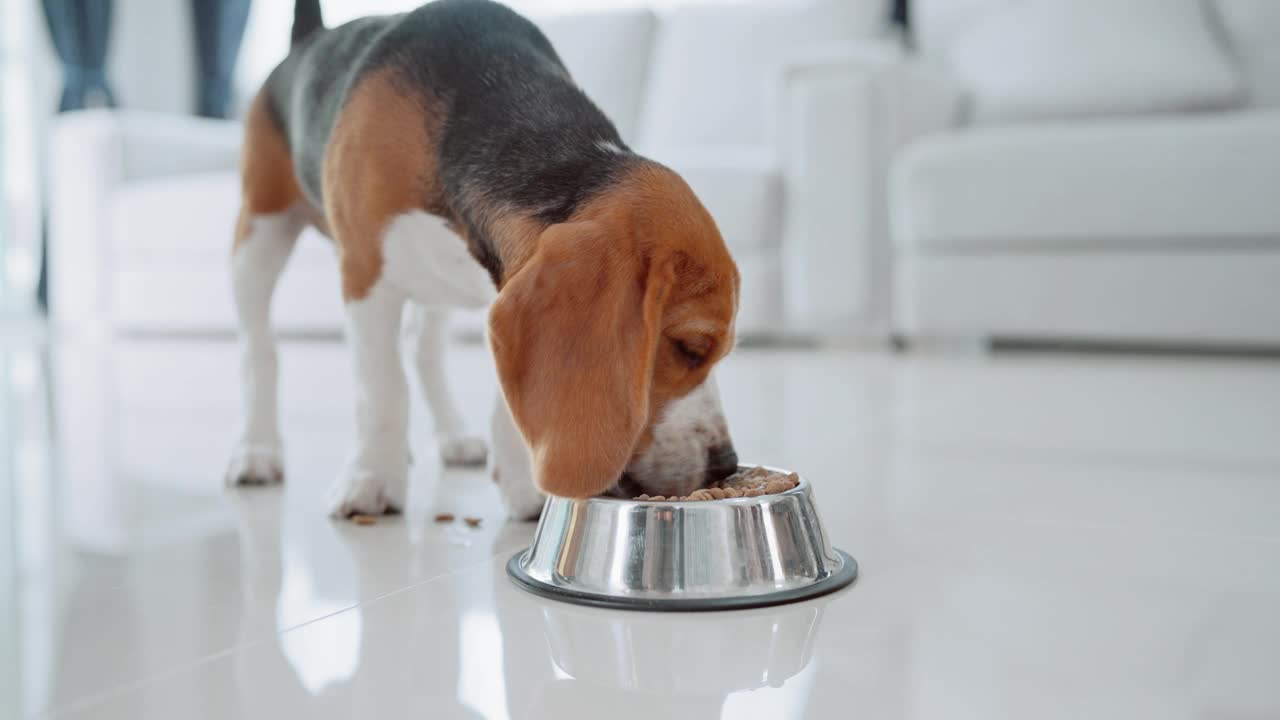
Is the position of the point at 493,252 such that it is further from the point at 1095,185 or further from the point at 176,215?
the point at 176,215

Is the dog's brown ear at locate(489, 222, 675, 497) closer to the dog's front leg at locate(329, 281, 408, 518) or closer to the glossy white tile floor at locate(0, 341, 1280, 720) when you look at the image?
the glossy white tile floor at locate(0, 341, 1280, 720)

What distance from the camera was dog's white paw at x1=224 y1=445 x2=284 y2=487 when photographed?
6.99 feet

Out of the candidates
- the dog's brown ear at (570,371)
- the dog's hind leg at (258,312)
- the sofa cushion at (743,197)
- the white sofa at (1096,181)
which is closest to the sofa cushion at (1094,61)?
the white sofa at (1096,181)

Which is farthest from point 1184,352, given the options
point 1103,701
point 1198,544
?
point 1103,701

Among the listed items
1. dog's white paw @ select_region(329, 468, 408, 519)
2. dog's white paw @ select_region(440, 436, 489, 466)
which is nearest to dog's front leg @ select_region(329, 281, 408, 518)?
dog's white paw @ select_region(329, 468, 408, 519)

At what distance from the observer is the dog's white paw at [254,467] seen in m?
2.13

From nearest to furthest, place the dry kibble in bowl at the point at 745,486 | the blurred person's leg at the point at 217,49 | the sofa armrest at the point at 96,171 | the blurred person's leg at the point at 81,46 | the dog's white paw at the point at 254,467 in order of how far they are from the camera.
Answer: the dry kibble in bowl at the point at 745,486, the dog's white paw at the point at 254,467, the sofa armrest at the point at 96,171, the blurred person's leg at the point at 81,46, the blurred person's leg at the point at 217,49

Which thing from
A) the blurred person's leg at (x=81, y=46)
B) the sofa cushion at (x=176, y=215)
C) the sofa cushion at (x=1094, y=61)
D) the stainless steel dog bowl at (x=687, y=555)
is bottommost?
the stainless steel dog bowl at (x=687, y=555)

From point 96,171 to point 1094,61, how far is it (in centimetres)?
494

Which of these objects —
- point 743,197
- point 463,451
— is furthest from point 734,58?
point 463,451

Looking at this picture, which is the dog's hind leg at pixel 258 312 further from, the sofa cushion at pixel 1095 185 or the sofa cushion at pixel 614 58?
the sofa cushion at pixel 614 58

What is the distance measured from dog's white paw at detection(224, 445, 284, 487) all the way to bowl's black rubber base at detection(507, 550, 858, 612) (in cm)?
94

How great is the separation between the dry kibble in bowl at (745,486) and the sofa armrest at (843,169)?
337cm

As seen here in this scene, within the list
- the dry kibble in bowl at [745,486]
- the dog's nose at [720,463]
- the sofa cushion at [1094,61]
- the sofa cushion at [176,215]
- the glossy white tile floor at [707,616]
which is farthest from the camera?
the sofa cushion at [176,215]
